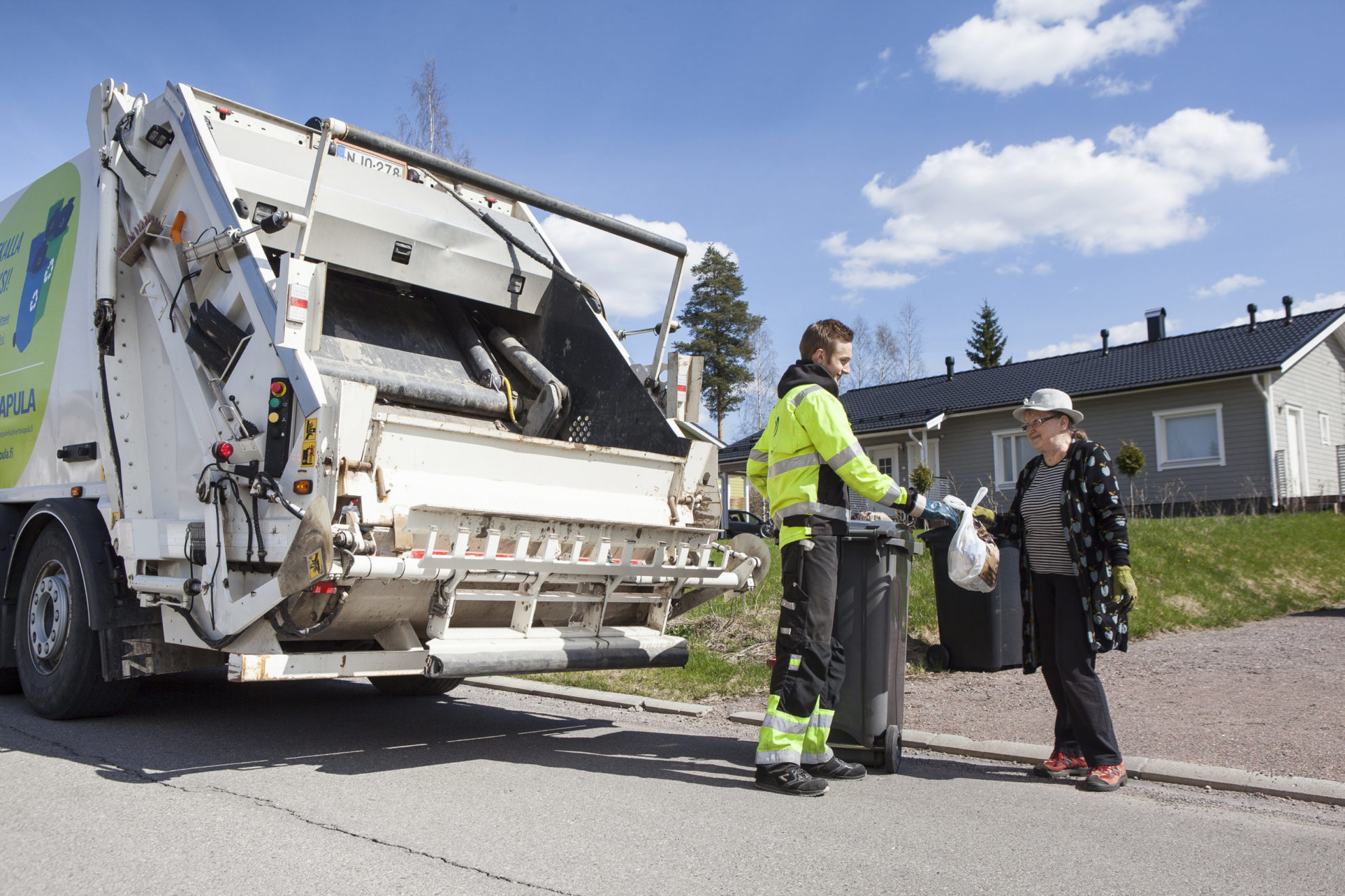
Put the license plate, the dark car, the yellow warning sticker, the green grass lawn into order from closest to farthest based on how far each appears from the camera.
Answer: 1. the yellow warning sticker
2. the license plate
3. the green grass lawn
4. the dark car

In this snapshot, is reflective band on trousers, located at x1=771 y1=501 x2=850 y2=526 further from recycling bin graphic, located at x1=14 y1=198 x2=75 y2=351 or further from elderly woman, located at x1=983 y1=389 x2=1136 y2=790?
recycling bin graphic, located at x1=14 y1=198 x2=75 y2=351

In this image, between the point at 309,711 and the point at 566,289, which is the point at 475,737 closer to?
the point at 309,711

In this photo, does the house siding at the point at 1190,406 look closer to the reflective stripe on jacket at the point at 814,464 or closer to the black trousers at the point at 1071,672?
the black trousers at the point at 1071,672

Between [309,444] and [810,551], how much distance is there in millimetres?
1998

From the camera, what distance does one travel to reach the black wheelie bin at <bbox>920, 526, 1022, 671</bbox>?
6555mm

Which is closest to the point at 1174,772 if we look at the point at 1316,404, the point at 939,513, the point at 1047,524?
the point at 1047,524

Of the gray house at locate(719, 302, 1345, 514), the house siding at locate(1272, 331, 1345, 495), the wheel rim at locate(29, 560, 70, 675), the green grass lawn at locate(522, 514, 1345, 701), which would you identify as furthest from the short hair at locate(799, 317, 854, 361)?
the house siding at locate(1272, 331, 1345, 495)

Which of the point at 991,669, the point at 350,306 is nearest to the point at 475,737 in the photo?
the point at 350,306

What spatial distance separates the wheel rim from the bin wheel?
394 cm

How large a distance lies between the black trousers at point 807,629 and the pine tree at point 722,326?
38322mm

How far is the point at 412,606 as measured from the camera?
4191 mm

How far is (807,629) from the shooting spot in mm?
4047

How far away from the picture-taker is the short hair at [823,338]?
4.42 metres

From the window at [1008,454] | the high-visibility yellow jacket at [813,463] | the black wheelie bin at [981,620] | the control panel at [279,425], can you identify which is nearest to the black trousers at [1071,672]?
the high-visibility yellow jacket at [813,463]
